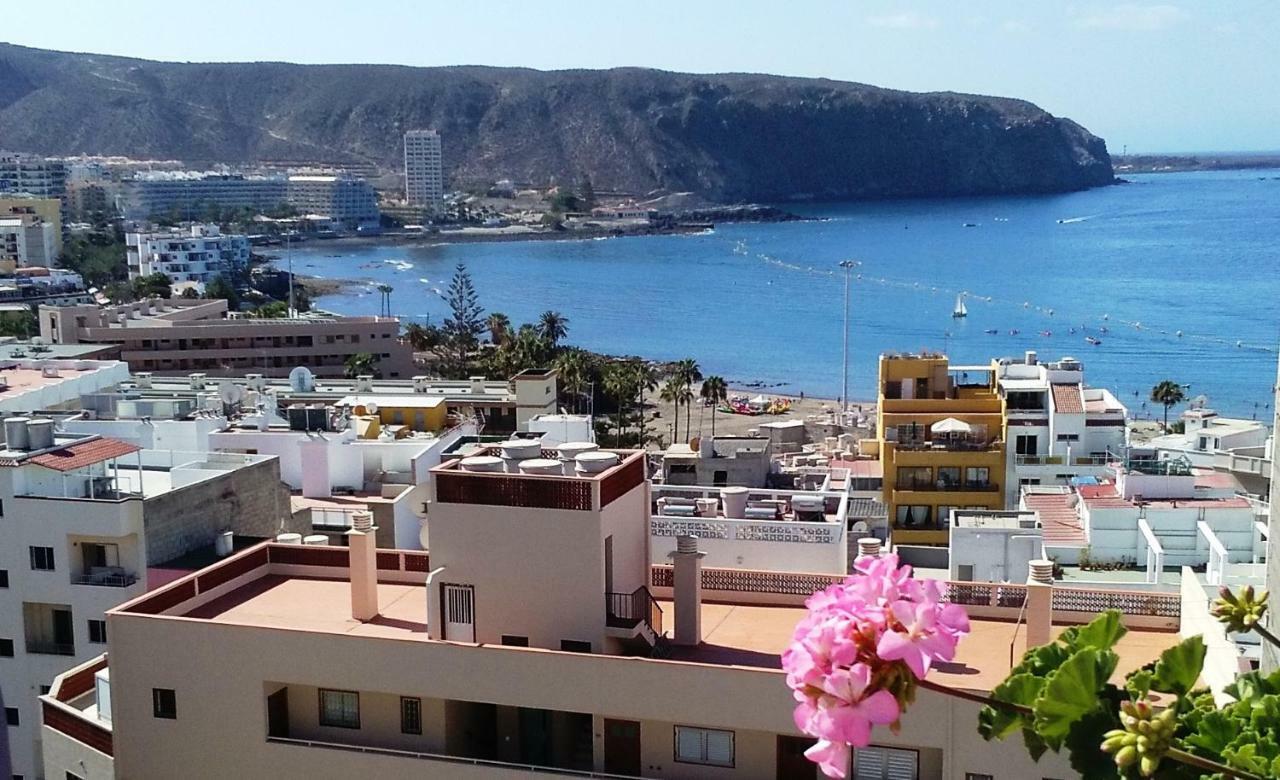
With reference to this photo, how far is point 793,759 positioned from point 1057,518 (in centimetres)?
1485

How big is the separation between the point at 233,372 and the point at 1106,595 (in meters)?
46.7

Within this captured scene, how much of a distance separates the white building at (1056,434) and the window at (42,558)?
1866 cm

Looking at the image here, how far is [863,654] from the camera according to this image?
265 cm

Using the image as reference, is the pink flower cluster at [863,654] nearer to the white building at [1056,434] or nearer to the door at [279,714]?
the door at [279,714]

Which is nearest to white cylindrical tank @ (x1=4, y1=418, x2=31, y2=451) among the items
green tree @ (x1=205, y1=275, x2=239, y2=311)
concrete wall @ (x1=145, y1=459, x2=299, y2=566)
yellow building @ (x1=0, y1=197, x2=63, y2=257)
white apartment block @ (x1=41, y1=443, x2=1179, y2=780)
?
concrete wall @ (x1=145, y1=459, x2=299, y2=566)

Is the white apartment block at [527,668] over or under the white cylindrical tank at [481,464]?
under

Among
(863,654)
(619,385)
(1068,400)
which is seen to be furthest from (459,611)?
(619,385)

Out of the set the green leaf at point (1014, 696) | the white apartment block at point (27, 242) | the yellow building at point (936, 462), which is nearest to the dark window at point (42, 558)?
the green leaf at point (1014, 696)

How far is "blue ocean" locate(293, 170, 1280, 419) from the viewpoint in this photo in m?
79.7

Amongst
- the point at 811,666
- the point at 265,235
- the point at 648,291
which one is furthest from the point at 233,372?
the point at 265,235

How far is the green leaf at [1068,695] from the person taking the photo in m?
2.95

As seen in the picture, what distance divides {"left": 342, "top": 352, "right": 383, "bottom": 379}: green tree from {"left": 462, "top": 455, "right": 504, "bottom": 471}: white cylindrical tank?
142 ft

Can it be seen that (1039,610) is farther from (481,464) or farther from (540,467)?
(481,464)

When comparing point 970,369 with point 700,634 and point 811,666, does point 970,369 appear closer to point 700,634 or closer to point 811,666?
point 700,634
